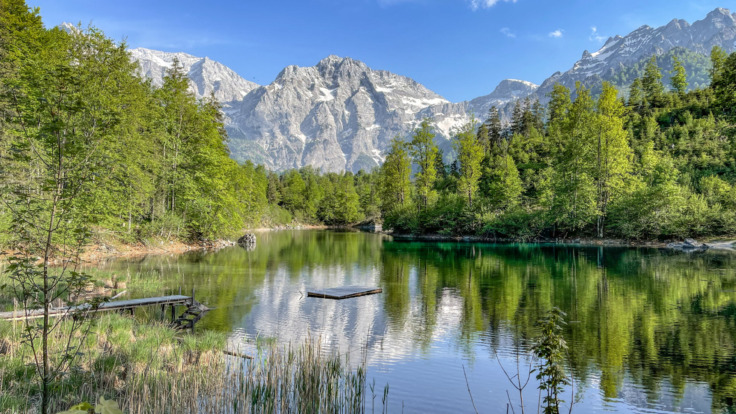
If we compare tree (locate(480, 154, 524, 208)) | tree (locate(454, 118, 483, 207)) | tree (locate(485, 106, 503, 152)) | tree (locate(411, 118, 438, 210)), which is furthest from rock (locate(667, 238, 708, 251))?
tree (locate(485, 106, 503, 152))

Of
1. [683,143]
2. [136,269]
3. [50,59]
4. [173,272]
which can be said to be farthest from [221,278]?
[683,143]

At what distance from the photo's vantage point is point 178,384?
8156mm

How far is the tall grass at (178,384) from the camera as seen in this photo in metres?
7.02

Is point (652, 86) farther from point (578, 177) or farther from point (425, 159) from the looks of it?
point (425, 159)

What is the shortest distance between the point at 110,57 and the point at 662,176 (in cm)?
6136

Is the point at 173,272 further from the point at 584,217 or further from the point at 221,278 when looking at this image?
the point at 584,217

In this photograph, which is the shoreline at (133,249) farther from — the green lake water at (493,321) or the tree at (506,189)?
the tree at (506,189)

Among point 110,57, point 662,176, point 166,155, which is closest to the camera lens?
point 110,57

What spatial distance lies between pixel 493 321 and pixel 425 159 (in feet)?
179

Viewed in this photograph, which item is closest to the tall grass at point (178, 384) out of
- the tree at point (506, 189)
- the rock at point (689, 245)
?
the rock at point (689, 245)

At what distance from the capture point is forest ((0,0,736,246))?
2761 cm

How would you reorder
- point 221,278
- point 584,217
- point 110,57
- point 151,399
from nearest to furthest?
point 151,399
point 221,278
point 110,57
point 584,217

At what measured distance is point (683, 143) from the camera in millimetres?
59406

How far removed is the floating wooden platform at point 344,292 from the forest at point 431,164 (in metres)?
14.1
